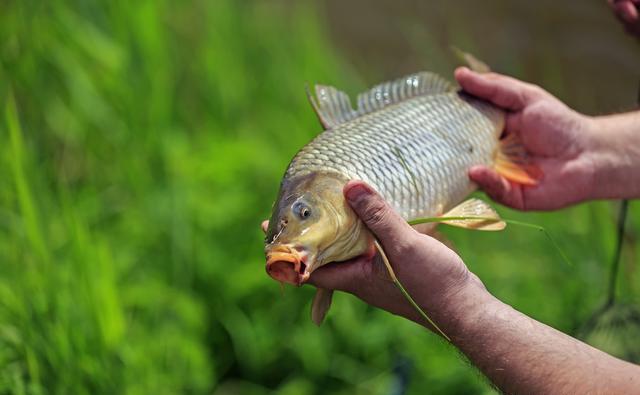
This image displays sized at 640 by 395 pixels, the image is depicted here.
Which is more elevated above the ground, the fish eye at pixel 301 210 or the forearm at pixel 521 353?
the fish eye at pixel 301 210

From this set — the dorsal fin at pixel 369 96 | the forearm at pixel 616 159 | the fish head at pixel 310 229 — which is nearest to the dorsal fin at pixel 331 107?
the dorsal fin at pixel 369 96

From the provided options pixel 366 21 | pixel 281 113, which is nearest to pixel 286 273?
pixel 281 113

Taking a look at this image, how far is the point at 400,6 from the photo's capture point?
6.45m

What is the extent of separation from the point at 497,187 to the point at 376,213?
825 millimetres

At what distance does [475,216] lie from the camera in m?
2.13

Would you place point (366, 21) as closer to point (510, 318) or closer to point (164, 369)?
point (164, 369)

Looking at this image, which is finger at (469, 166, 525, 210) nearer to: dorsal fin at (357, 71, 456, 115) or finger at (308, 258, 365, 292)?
dorsal fin at (357, 71, 456, 115)

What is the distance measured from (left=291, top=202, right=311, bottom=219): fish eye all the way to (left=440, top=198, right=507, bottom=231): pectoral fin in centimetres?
44

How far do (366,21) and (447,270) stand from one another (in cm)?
481

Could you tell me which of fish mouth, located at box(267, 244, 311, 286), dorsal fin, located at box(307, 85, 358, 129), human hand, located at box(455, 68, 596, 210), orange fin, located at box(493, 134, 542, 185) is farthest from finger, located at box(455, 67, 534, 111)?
fish mouth, located at box(267, 244, 311, 286)

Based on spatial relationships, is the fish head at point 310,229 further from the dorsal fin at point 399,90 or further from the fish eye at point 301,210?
the dorsal fin at point 399,90

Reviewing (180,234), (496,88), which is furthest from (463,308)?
(180,234)

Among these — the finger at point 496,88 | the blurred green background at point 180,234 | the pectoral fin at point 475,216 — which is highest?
the finger at point 496,88

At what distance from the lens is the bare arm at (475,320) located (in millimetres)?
1818
